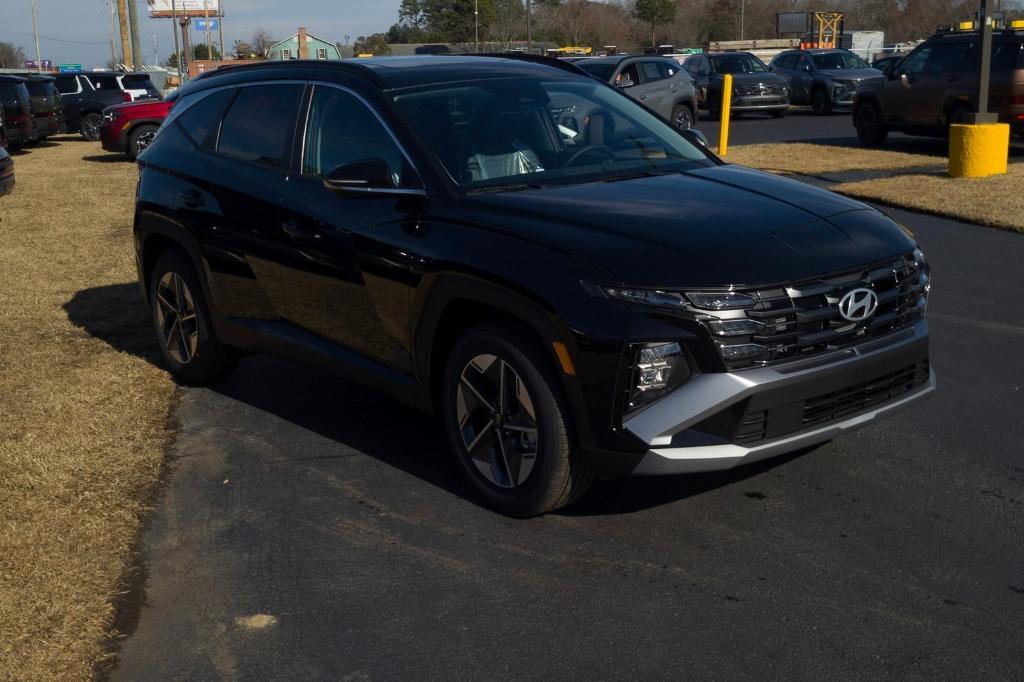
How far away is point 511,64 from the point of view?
6.04 m

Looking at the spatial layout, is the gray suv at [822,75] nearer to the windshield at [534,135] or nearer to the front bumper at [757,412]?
the windshield at [534,135]

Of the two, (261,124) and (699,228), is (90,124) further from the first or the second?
(699,228)

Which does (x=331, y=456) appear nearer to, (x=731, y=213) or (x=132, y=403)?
(x=132, y=403)

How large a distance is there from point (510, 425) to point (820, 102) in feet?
93.2

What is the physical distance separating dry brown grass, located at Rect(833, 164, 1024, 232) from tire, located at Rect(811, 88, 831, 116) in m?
15.7

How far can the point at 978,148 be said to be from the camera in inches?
569

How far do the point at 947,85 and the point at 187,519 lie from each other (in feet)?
54.0

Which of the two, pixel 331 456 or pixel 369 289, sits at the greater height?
pixel 369 289

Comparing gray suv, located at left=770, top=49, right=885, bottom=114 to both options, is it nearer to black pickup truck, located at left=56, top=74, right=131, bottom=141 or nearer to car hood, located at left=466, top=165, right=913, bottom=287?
black pickup truck, located at left=56, top=74, right=131, bottom=141

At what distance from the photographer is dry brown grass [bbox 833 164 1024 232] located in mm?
11953

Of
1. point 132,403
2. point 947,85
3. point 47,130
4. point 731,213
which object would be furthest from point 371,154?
point 47,130

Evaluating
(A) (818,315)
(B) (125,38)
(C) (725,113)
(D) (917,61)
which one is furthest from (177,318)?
(B) (125,38)

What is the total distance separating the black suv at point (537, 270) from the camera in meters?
4.12

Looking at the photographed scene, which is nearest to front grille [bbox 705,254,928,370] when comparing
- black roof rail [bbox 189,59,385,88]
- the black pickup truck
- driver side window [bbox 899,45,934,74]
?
black roof rail [bbox 189,59,385,88]
